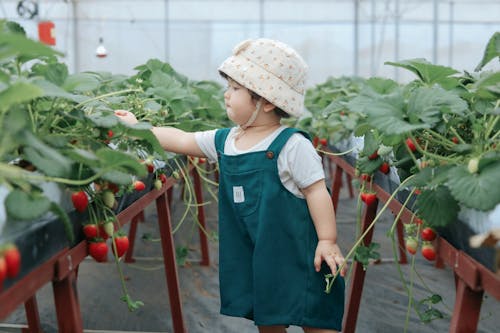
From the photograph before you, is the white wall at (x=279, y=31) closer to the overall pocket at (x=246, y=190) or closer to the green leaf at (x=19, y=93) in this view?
the overall pocket at (x=246, y=190)

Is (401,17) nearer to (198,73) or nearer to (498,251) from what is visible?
(198,73)

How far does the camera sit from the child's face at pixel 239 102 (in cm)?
177

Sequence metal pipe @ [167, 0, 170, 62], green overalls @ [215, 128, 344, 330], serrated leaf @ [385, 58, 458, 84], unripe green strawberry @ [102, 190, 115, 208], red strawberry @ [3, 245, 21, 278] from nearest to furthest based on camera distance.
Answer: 1. red strawberry @ [3, 245, 21, 278]
2. unripe green strawberry @ [102, 190, 115, 208]
3. serrated leaf @ [385, 58, 458, 84]
4. green overalls @ [215, 128, 344, 330]
5. metal pipe @ [167, 0, 170, 62]

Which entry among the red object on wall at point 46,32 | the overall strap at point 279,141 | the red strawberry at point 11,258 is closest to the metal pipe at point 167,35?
the red object on wall at point 46,32

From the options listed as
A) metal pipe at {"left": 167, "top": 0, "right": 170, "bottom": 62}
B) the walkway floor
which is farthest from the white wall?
the walkway floor

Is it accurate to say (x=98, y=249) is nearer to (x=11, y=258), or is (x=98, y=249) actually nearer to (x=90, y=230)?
(x=90, y=230)

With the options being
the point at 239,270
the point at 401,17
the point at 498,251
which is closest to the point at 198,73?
the point at 401,17

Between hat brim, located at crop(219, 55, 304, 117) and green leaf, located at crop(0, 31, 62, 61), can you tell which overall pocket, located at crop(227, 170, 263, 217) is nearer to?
hat brim, located at crop(219, 55, 304, 117)

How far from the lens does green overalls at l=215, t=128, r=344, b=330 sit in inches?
68.6

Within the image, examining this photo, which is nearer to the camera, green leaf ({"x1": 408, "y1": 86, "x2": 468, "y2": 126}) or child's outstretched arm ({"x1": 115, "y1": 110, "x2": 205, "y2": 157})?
green leaf ({"x1": 408, "y1": 86, "x2": 468, "y2": 126})

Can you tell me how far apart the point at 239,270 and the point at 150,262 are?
201 cm

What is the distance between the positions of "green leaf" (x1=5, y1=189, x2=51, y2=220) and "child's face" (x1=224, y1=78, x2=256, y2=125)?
84 cm

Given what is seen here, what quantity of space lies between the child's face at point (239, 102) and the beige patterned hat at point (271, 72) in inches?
1.3

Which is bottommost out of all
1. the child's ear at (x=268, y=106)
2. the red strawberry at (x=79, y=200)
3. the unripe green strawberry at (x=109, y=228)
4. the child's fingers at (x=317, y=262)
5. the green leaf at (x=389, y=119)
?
the child's fingers at (x=317, y=262)
